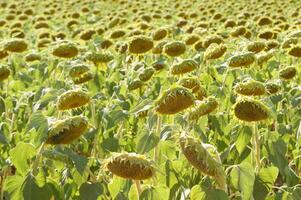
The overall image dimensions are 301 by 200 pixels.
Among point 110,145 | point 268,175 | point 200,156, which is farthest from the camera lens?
point 110,145

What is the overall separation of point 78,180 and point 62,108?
33cm

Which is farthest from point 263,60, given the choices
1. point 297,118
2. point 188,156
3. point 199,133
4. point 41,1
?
point 41,1

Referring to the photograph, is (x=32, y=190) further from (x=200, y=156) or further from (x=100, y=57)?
(x=100, y=57)

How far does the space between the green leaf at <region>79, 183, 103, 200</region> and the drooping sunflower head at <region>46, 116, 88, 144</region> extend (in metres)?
0.15

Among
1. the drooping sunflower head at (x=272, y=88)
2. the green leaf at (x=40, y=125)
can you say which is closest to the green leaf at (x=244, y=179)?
the green leaf at (x=40, y=125)

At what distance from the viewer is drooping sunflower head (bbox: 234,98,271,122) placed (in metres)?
2.12

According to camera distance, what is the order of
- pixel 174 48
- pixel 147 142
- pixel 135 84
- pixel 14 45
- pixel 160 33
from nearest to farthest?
pixel 147 142, pixel 135 84, pixel 174 48, pixel 14 45, pixel 160 33

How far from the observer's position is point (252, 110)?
2.12 m

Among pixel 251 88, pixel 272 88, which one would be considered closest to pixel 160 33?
pixel 272 88

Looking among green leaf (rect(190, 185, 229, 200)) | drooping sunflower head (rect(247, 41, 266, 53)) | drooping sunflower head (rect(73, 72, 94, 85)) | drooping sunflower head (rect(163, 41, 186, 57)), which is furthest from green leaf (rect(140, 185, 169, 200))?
drooping sunflower head (rect(247, 41, 266, 53))

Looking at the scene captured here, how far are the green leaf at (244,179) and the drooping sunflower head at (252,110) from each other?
318mm

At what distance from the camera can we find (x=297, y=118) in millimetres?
2787

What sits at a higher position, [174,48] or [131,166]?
[131,166]

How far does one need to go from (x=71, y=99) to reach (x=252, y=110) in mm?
662
